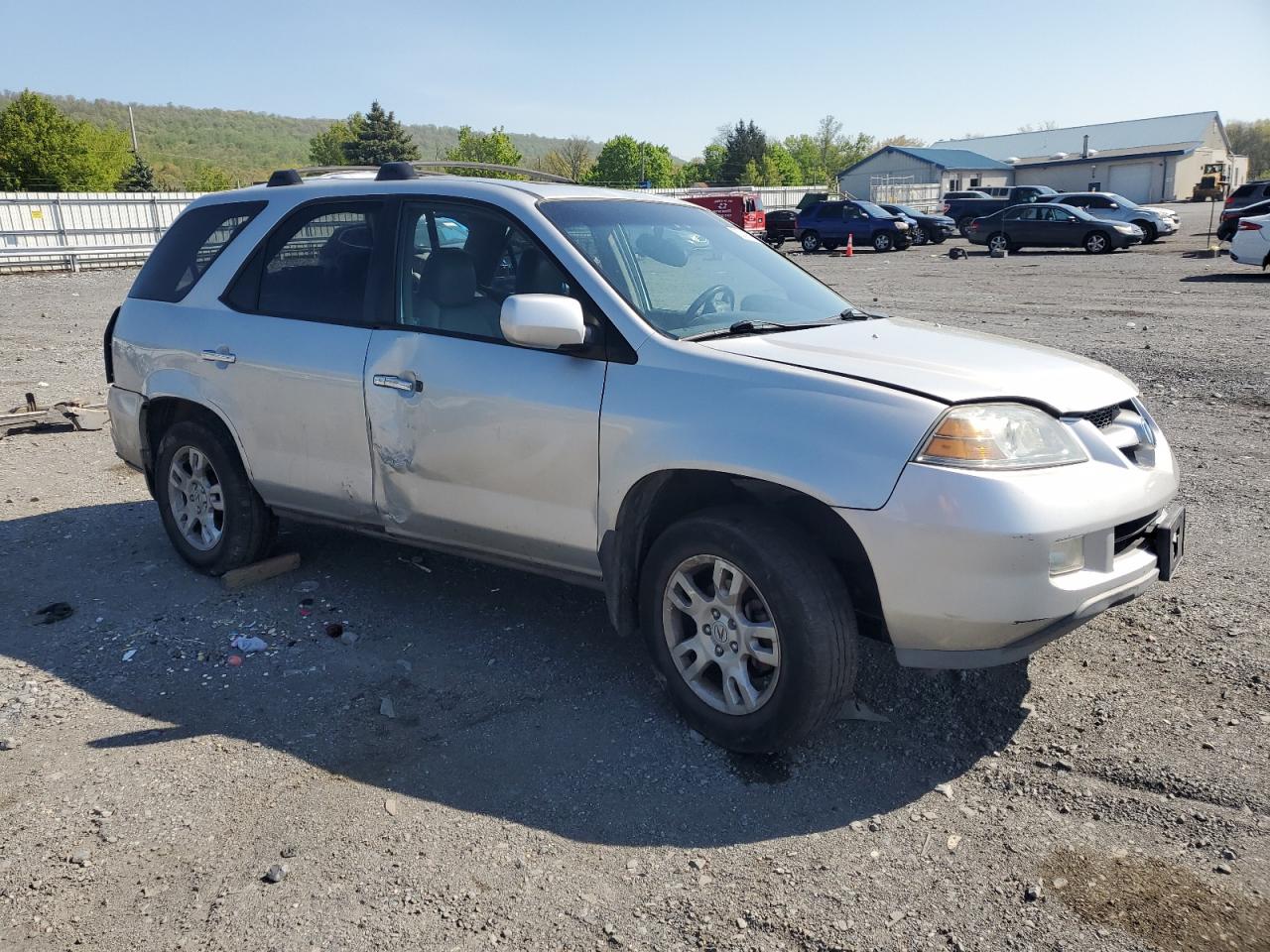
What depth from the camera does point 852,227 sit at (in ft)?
113

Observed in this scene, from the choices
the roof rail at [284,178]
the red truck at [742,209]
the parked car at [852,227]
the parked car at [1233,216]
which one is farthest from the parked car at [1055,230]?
the roof rail at [284,178]

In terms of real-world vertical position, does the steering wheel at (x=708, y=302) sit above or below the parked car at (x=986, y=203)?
below

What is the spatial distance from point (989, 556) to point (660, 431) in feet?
3.78

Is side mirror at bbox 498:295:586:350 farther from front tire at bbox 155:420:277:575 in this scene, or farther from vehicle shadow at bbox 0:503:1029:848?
front tire at bbox 155:420:277:575

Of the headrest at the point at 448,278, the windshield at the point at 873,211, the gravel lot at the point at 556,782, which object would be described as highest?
the windshield at the point at 873,211

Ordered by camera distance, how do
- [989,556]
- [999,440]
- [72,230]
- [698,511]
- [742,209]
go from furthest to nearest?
[742,209]
[72,230]
[698,511]
[999,440]
[989,556]

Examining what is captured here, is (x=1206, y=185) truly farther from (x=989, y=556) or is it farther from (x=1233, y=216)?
(x=989, y=556)

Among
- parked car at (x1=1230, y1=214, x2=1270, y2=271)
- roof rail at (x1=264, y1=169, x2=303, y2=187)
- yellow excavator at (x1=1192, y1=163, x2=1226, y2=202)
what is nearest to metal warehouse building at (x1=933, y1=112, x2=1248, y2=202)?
A: yellow excavator at (x1=1192, y1=163, x2=1226, y2=202)

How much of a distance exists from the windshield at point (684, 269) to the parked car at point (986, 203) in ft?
122

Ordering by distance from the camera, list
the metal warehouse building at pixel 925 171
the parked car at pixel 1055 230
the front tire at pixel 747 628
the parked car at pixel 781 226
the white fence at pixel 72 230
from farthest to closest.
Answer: the metal warehouse building at pixel 925 171 → the parked car at pixel 781 226 → the white fence at pixel 72 230 → the parked car at pixel 1055 230 → the front tire at pixel 747 628

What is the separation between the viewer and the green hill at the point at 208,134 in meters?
123

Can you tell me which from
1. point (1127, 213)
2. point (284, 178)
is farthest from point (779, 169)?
point (284, 178)

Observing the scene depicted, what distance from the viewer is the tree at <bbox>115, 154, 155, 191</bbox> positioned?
6575 cm

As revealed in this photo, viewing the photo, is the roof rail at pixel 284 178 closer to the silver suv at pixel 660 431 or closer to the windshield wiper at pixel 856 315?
the silver suv at pixel 660 431
